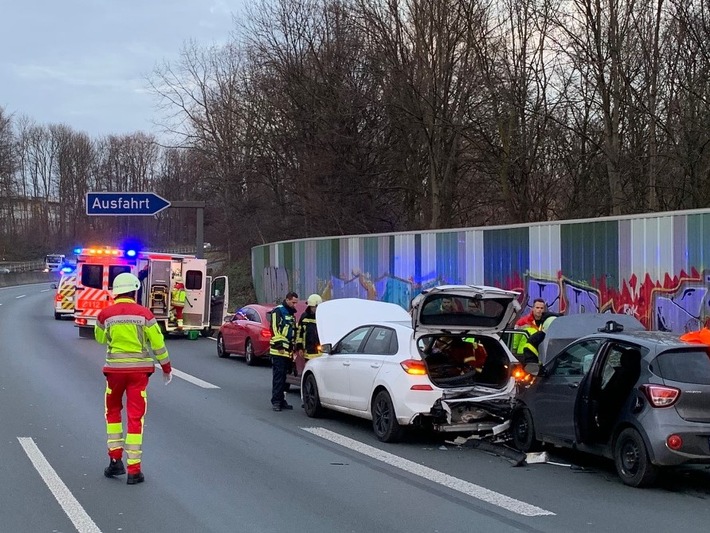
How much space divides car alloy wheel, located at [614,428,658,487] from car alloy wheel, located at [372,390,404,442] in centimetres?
265

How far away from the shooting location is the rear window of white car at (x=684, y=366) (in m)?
7.66

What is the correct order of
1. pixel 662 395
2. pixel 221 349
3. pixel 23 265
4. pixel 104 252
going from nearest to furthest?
pixel 662 395
pixel 221 349
pixel 104 252
pixel 23 265

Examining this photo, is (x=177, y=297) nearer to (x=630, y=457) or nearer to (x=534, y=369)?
Answer: (x=534, y=369)

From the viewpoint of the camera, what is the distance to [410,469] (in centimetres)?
859

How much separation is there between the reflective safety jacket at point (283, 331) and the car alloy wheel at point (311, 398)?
675 millimetres

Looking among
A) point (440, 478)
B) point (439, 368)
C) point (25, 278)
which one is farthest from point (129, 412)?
point (25, 278)

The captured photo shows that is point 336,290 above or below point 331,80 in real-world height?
below

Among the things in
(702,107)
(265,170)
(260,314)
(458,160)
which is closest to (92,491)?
(260,314)

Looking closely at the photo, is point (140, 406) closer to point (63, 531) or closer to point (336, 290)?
point (63, 531)

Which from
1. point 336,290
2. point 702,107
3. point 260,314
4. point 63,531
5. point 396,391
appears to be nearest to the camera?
point 63,531

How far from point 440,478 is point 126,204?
2473cm

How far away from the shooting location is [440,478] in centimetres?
820

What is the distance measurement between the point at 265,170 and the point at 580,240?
2909 cm

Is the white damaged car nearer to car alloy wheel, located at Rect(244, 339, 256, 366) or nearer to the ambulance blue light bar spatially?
car alloy wheel, located at Rect(244, 339, 256, 366)
